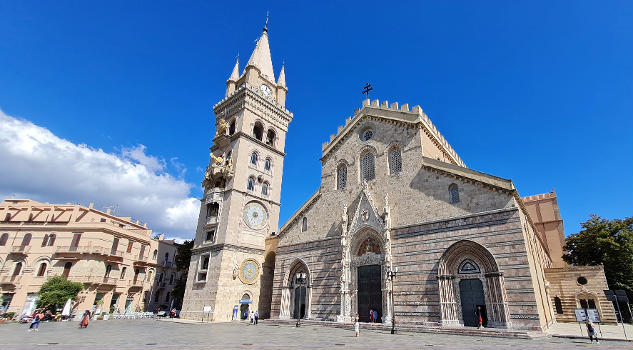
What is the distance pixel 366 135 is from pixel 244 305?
19.1 meters

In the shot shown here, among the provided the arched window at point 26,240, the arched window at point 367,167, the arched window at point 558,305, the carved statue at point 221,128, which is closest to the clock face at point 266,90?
the carved statue at point 221,128

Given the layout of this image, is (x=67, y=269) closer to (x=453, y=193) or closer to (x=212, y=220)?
(x=212, y=220)

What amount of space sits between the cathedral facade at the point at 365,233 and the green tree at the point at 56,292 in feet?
35.3

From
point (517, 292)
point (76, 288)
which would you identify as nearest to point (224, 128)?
point (76, 288)

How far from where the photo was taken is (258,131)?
38594mm

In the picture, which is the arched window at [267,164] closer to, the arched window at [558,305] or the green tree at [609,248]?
the arched window at [558,305]

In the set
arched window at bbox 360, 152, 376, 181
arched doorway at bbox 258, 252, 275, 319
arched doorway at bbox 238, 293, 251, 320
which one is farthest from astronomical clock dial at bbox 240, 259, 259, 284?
arched window at bbox 360, 152, 376, 181

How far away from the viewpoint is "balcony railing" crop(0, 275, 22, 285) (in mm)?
33812

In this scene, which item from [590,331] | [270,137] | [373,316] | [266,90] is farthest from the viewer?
[266,90]

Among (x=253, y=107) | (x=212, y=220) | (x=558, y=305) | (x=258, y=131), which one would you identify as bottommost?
(x=558, y=305)

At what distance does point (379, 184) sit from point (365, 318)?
9705 mm

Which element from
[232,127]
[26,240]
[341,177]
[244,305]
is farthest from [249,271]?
[26,240]

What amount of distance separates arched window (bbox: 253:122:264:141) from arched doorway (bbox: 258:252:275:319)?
13.4m

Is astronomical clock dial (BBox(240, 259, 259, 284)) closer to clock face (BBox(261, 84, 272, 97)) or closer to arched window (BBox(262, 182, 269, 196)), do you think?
arched window (BBox(262, 182, 269, 196))
